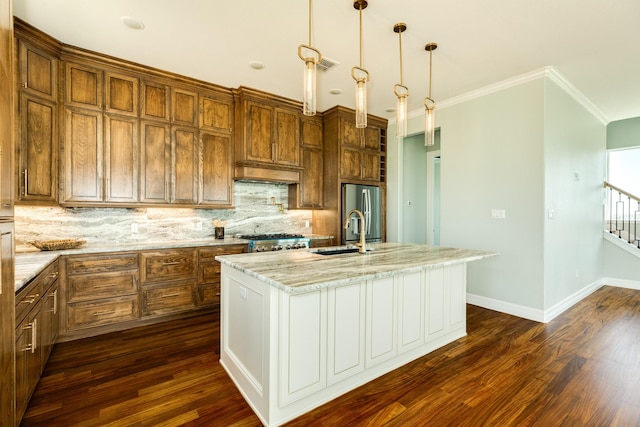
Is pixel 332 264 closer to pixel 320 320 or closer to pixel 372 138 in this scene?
pixel 320 320

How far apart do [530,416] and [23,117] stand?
4.37 meters

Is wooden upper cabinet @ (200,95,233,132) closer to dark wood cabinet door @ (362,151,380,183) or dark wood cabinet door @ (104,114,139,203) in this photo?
dark wood cabinet door @ (104,114,139,203)

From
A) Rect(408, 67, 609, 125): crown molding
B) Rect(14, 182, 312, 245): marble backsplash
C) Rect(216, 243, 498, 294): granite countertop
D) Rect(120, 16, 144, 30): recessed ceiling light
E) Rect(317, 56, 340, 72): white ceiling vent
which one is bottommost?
Rect(216, 243, 498, 294): granite countertop

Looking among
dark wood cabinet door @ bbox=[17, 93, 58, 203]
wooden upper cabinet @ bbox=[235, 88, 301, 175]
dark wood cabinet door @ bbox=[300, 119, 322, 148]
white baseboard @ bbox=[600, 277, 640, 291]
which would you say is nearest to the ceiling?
wooden upper cabinet @ bbox=[235, 88, 301, 175]

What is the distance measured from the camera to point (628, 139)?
5207mm

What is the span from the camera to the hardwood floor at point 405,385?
1822mm

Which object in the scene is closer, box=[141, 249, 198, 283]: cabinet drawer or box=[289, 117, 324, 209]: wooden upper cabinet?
box=[141, 249, 198, 283]: cabinet drawer

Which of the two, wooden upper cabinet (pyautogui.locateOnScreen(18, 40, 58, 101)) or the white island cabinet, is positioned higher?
wooden upper cabinet (pyautogui.locateOnScreen(18, 40, 58, 101))

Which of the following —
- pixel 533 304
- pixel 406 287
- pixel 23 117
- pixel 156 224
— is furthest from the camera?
pixel 156 224

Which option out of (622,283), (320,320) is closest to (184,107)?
(320,320)

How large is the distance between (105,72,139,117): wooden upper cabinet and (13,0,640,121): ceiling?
0.78 feet

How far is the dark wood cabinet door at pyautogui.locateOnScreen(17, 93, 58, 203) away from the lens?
2.60 metres

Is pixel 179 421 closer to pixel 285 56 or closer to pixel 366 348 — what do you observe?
pixel 366 348

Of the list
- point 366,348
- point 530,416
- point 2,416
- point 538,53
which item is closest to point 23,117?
point 2,416
